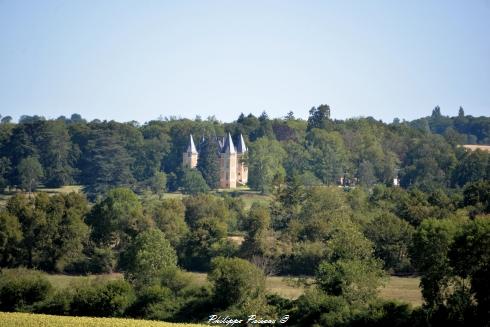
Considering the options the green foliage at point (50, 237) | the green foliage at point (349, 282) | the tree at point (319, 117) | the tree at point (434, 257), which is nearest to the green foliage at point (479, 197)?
the tree at point (434, 257)

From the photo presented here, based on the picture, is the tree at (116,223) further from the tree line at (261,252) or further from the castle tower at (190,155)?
the castle tower at (190,155)

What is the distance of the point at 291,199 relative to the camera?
77375 millimetres

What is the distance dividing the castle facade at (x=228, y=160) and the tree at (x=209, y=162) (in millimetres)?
859

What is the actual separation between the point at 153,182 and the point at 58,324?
229ft

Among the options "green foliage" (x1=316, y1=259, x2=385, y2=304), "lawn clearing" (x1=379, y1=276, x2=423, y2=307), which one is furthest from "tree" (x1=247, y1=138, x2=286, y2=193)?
"green foliage" (x1=316, y1=259, x2=385, y2=304)

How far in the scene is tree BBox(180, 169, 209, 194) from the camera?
10244 centimetres

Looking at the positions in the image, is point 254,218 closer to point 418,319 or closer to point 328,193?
point 328,193

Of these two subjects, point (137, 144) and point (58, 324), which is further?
point (137, 144)

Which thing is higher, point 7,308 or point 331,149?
point 331,149

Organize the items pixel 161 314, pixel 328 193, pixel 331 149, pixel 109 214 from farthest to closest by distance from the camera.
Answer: pixel 331 149 → pixel 328 193 → pixel 109 214 → pixel 161 314

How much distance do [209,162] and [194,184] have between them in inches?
391

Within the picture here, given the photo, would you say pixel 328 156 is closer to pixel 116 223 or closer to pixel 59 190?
pixel 59 190

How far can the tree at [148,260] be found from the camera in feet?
160

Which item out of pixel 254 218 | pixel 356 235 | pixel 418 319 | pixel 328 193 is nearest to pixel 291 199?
pixel 328 193
